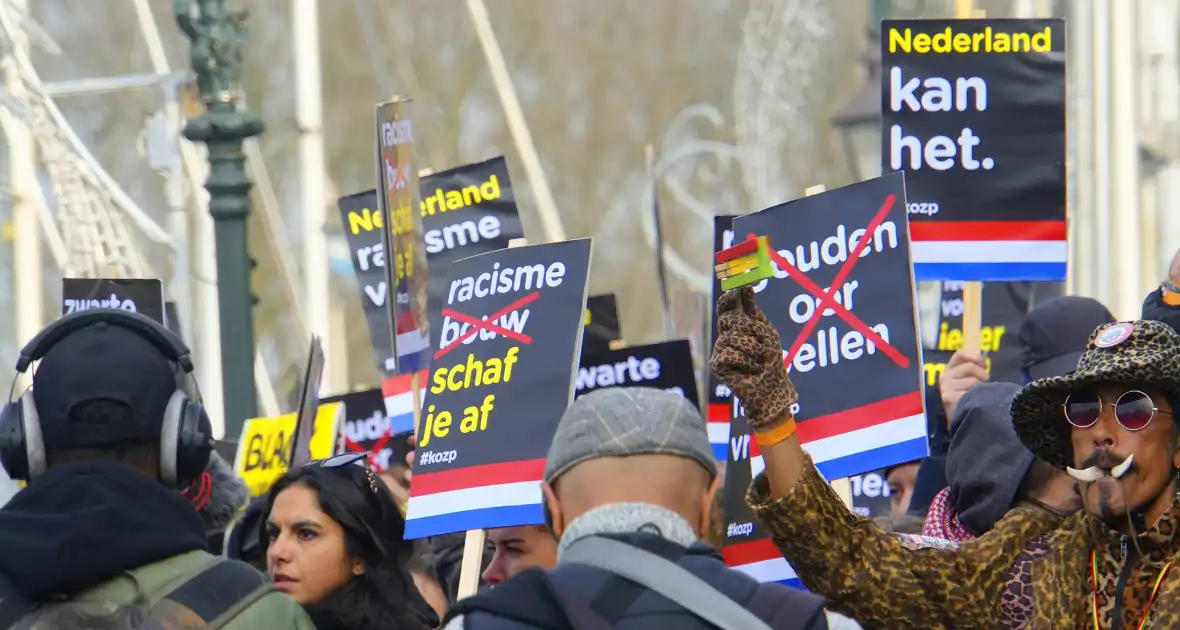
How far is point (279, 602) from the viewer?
13.9 feet

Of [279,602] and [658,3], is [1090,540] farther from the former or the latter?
[658,3]

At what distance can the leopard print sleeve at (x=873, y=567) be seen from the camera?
15.3 ft

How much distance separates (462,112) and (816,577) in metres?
40.2

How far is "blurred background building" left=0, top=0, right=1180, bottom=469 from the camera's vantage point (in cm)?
1889

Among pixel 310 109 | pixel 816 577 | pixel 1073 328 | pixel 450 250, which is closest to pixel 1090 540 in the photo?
pixel 816 577

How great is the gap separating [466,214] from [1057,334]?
157 inches

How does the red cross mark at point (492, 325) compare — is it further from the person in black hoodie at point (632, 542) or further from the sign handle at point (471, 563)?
the person in black hoodie at point (632, 542)

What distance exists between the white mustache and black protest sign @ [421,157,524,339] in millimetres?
5686

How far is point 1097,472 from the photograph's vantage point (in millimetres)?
4543

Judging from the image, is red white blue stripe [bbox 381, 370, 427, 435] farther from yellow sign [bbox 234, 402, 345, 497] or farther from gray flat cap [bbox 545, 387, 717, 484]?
gray flat cap [bbox 545, 387, 717, 484]

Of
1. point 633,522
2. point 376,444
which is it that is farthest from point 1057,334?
point 376,444

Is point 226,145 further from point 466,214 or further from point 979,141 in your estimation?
point 979,141

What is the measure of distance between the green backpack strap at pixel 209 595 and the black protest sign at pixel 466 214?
19.2ft

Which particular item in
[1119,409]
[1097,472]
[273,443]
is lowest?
[273,443]
